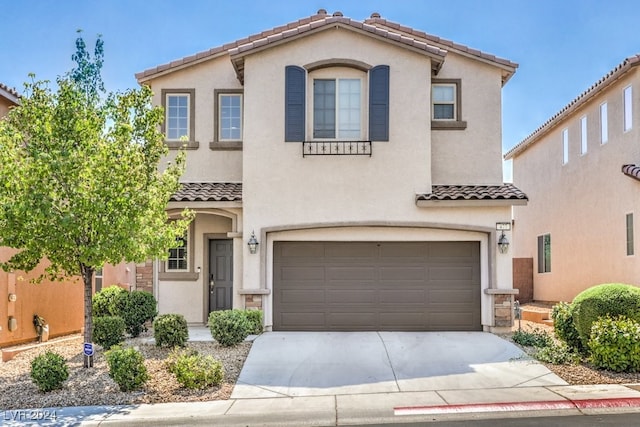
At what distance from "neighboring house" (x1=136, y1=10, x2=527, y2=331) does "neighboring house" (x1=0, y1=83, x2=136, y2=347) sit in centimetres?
403

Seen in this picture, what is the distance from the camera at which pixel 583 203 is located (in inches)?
828

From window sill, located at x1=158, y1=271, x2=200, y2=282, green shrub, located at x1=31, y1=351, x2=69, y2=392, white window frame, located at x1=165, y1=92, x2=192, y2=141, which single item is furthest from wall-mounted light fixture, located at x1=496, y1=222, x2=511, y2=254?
green shrub, located at x1=31, y1=351, x2=69, y2=392

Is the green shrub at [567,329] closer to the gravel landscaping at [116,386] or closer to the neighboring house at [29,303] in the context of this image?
the gravel landscaping at [116,386]

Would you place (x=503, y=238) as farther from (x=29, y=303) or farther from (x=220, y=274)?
(x=29, y=303)

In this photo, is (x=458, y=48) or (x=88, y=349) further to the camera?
(x=458, y=48)

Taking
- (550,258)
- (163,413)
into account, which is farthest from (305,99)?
(550,258)

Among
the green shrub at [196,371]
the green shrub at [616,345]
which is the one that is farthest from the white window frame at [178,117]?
the green shrub at [616,345]

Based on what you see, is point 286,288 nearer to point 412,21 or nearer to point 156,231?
point 156,231

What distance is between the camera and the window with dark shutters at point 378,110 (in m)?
15.6

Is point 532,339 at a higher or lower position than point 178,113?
lower

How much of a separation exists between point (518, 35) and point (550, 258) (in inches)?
348

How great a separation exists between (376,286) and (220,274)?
4.25 metres

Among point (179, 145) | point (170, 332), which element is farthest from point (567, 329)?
point (179, 145)

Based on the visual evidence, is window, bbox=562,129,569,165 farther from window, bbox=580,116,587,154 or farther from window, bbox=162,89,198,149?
window, bbox=162,89,198,149
